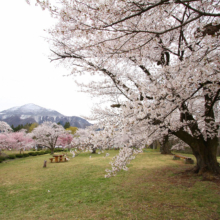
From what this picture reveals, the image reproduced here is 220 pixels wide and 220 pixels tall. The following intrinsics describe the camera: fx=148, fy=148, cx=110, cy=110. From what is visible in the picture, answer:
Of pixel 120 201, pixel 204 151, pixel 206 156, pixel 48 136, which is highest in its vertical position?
pixel 204 151

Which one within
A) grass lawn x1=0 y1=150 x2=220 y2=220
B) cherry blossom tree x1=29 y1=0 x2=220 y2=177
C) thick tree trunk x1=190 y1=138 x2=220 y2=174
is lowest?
grass lawn x1=0 y1=150 x2=220 y2=220

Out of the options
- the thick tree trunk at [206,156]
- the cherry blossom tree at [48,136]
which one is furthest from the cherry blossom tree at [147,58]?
the cherry blossom tree at [48,136]

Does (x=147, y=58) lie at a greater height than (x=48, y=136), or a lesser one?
greater

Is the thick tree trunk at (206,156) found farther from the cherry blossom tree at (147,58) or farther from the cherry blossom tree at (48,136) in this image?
the cherry blossom tree at (48,136)

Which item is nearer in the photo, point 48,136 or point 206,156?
point 206,156

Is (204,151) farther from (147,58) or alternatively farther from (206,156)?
(147,58)

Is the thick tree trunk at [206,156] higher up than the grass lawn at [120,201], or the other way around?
the thick tree trunk at [206,156]

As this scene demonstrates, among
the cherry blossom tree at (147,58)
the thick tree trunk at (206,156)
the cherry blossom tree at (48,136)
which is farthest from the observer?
the cherry blossom tree at (48,136)

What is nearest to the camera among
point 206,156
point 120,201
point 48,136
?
point 120,201

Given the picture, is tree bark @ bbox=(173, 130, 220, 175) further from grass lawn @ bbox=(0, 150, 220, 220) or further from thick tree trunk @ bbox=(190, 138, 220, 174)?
grass lawn @ bbox=(0, 150, 220, 220)

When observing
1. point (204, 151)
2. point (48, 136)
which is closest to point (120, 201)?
point (204, 151)

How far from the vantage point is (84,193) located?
5.02 m

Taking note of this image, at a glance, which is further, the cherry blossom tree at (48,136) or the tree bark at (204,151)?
the cherry blossom tree at (48,136)

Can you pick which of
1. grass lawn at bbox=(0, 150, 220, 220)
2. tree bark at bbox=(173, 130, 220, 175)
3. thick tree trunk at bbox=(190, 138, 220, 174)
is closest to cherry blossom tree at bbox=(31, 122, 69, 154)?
grass lawn at bbox=(0, 150, 220, 220)
